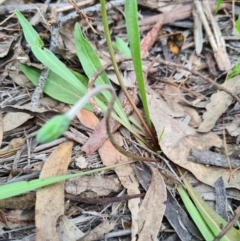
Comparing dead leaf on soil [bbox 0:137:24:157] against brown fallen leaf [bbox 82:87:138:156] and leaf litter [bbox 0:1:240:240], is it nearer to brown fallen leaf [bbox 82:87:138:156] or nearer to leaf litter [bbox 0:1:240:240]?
leaf litter [bbox 0:1:240:240]

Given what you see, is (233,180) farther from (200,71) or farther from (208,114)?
(200,71)

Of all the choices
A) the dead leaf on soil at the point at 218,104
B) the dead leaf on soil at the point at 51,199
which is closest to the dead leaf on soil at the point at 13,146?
the dead leaf on soil at the point at 51,199

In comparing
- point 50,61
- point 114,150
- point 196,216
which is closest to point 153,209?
point 196,216

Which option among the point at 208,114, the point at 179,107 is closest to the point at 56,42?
the point at 179,107

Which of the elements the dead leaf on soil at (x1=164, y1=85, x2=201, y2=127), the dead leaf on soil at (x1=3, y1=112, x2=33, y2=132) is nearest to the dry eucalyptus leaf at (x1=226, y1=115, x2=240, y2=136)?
the dead leaf on soil at (x1=164, y1=85, x2=201, y2=127)

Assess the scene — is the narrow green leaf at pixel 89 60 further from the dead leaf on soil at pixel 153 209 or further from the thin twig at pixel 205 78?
the dead leaf on soil at pixel 153 209
